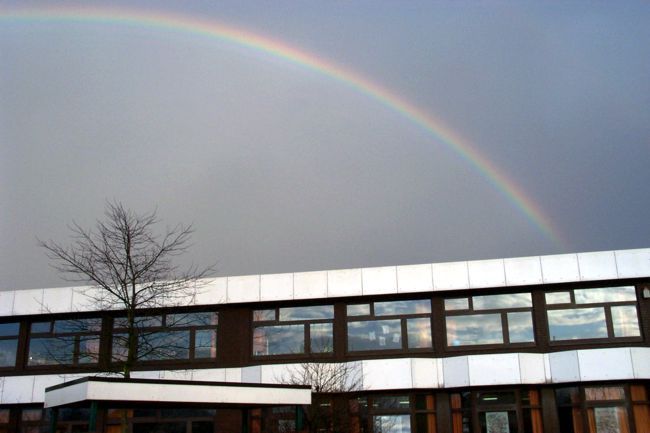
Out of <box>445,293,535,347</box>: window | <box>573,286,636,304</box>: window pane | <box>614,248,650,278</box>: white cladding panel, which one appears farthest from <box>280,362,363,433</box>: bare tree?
<box>614,248,650,278</box>: white cladding panel

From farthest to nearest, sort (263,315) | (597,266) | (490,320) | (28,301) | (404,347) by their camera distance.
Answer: (28,301) < (263,315) < (404,347) < (490,320) < (597,266)

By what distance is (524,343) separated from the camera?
23625 millimetres

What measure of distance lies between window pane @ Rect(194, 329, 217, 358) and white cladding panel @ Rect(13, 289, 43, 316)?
17.8 ft

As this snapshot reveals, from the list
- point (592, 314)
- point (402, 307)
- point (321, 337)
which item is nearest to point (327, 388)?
point (321, 337)

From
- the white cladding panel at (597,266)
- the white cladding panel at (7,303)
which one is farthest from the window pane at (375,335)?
the white cladding panel at (7,303)

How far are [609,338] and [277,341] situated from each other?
10.0 metres

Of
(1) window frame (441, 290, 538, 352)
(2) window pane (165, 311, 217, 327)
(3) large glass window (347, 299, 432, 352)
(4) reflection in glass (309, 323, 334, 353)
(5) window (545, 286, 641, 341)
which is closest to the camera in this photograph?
(5) window (545, 286, 641, 341)

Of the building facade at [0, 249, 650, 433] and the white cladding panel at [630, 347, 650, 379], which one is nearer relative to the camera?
the white cladding panel at [630, 347, 650, 379]

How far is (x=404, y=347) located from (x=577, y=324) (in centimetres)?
516

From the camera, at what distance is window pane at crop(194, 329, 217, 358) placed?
25.7 meters

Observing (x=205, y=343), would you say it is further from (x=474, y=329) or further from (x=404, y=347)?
(x=474, y=329)

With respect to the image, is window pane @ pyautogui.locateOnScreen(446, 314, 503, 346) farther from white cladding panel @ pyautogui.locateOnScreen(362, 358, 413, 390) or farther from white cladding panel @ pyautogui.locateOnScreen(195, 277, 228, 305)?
white cladding panel @ pyautogui.locateOnScreen(195, 277, 228, 305)

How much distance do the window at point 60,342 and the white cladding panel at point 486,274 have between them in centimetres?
1229

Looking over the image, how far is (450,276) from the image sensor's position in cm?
2388
